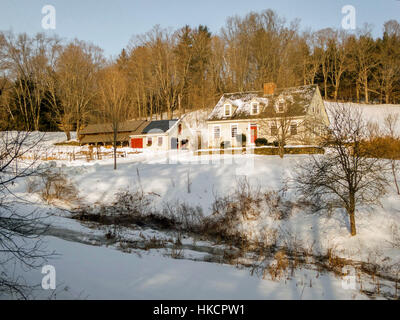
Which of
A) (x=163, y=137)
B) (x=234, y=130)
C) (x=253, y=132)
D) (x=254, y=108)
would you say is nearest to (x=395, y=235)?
(x=253, y=132)

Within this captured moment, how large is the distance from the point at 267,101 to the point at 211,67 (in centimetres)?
2402

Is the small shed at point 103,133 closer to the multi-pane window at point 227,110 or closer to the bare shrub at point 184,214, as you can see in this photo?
the multi-pane window at point 227,110

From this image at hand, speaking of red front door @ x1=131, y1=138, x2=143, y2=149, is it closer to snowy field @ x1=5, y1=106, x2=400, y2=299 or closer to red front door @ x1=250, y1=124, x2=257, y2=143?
red front door @ x1=250, y1=124, x2=257, y2=143

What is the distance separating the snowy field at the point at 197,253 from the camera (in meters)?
6.17

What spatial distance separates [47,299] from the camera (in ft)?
17.7

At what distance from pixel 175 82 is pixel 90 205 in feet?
133

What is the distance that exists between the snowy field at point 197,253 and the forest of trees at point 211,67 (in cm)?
2945

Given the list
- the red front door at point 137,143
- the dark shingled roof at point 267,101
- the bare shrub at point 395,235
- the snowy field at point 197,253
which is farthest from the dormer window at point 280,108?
the red front door at point 137,143

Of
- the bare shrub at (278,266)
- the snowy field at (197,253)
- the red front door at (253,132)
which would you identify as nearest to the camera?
the snowy field at (197,253)

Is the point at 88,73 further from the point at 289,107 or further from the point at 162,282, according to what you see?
the point at 162,282

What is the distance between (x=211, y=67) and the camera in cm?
5016

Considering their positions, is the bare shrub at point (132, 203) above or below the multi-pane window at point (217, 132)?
below

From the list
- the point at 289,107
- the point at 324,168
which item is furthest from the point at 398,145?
the point at 324,168

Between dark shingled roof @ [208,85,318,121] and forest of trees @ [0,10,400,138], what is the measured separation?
11.7 metres
